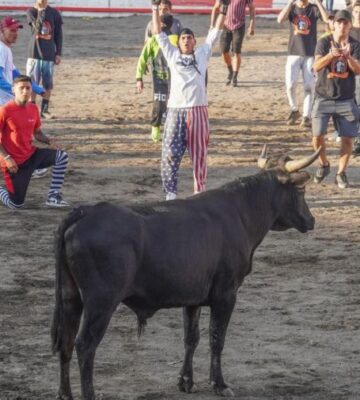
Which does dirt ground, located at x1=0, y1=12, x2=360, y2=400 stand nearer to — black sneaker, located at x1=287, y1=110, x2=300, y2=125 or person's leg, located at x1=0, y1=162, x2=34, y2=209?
person's leg, located at x1=0, y1=162, x2=34, y2=209

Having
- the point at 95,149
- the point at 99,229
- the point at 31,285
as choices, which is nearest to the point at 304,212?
the point at 99,229

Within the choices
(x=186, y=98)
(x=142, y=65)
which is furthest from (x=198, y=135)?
(x=142, y=65)

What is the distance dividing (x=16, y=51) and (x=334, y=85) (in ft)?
39.9

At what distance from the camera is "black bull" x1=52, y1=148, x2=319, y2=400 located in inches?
325

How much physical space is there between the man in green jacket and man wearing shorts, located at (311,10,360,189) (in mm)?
2679

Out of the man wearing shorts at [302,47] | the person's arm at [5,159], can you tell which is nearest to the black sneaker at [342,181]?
the man wearing shorts at [302,47]

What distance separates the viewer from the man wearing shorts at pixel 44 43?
19.8m

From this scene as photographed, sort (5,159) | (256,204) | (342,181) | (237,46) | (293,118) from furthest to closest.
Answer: (237,46)
(293,118)
(342,181)
(5,159)
(256,204)

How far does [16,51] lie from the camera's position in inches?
1032

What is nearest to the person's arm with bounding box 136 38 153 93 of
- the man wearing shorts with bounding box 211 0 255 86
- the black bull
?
the man wearing shorts with bounding box 211 0 255 86

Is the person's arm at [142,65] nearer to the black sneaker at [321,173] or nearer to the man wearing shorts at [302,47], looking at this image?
the man wearing shorts at [302,47]

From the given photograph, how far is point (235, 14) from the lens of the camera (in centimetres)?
2306

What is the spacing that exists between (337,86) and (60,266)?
303 inches

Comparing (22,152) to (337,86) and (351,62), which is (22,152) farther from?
(351,62)
